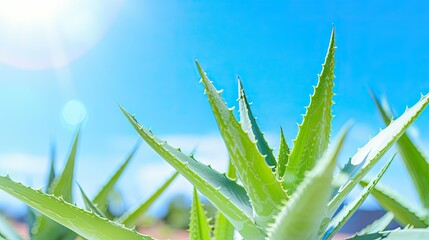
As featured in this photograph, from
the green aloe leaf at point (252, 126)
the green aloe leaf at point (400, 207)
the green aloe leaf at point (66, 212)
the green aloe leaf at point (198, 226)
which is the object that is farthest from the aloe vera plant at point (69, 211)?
the green aloe leaf at point (400, 207)

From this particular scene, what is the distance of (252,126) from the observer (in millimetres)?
873

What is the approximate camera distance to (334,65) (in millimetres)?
725

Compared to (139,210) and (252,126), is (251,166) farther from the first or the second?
(139,210)

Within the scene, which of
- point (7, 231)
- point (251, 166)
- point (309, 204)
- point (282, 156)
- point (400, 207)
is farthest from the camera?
point (7, 231)

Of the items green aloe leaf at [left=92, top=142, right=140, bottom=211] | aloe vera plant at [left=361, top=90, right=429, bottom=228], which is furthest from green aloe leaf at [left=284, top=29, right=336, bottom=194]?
green aloe leaf at [left=92, top=142, right=140, bottom=211]

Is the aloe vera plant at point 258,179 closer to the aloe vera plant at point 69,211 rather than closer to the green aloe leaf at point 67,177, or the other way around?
the aloe vera plant at point 69,211

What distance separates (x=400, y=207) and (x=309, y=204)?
59 cm

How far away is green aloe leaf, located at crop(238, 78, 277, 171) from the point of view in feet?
2.74

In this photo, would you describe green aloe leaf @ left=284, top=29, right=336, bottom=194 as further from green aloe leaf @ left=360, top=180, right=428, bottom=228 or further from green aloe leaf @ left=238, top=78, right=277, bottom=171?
green aloe leaf @ left=360, top=180, right=428, bottom=228

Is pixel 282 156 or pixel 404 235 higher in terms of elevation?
pixel 282 156

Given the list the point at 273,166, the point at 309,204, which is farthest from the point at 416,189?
the point at 309,204

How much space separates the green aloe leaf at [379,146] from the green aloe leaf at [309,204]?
2.0 inches

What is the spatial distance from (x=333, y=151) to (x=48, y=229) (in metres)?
0.97

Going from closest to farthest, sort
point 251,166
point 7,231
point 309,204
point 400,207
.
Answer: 1. point 309,204
2. point 251,166
3. point 400,207
4. point 7,231
